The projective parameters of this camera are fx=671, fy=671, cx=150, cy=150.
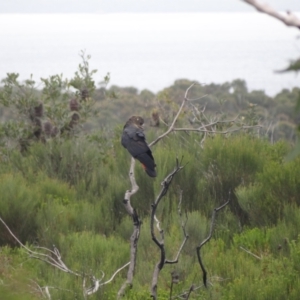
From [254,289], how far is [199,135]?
3.71 metres

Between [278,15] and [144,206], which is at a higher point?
[278,15]

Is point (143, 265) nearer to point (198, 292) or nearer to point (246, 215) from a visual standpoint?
point (198, 292)

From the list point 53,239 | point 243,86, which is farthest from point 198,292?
point 243,86

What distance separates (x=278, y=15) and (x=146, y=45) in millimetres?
72142

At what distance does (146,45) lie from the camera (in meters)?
72.4

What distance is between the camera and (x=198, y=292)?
11.8 ft

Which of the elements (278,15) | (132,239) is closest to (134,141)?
(132,239)

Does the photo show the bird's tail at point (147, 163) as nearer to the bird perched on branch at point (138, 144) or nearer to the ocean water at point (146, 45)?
the bird perched on branch at point (138, 144)

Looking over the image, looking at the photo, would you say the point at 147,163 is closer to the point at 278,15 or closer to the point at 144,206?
the point at 144,206

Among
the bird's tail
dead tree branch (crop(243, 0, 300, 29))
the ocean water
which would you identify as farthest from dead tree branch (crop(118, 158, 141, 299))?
the ocean water

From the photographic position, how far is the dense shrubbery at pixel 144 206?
3.64m

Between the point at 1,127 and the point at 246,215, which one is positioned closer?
the point at 246,215

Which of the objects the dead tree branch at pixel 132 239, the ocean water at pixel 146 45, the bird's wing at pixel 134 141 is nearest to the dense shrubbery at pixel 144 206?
the dead tree branch at pixel 132 239

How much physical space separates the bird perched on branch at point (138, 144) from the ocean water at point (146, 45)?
28370mm
